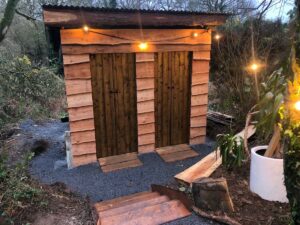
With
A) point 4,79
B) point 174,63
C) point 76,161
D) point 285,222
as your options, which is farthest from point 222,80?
point 4,79

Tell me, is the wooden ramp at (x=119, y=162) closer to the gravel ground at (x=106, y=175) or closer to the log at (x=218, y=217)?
the gravel ground at (x=106, y=175)

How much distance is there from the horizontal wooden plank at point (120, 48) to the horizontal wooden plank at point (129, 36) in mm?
58

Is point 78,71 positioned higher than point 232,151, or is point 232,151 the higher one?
point 78,71

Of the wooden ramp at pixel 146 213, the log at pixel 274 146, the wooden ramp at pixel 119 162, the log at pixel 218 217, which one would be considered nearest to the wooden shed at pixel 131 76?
the wooden ramp at pixel 119 162

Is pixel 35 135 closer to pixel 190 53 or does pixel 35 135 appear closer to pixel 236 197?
pixel 190 53

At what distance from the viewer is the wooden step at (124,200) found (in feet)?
10.3

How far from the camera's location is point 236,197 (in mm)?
2873

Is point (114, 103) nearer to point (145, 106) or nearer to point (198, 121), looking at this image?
point (145, 106)

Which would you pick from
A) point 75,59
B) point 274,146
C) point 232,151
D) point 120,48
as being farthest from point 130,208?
point 120,48

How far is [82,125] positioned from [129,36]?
158 centimetres

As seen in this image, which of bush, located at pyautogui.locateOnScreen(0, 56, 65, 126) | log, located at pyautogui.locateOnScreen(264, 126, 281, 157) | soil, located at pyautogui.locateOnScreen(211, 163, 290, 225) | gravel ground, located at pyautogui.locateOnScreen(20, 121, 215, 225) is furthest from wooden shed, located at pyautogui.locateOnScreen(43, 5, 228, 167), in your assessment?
bush, located at pyautogui.locateOnScreen(0, 56, 65, 126)

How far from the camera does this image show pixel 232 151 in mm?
3307

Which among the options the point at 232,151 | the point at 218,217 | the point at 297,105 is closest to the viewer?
the point at 297,105

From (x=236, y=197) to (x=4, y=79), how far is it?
24.4 feet
